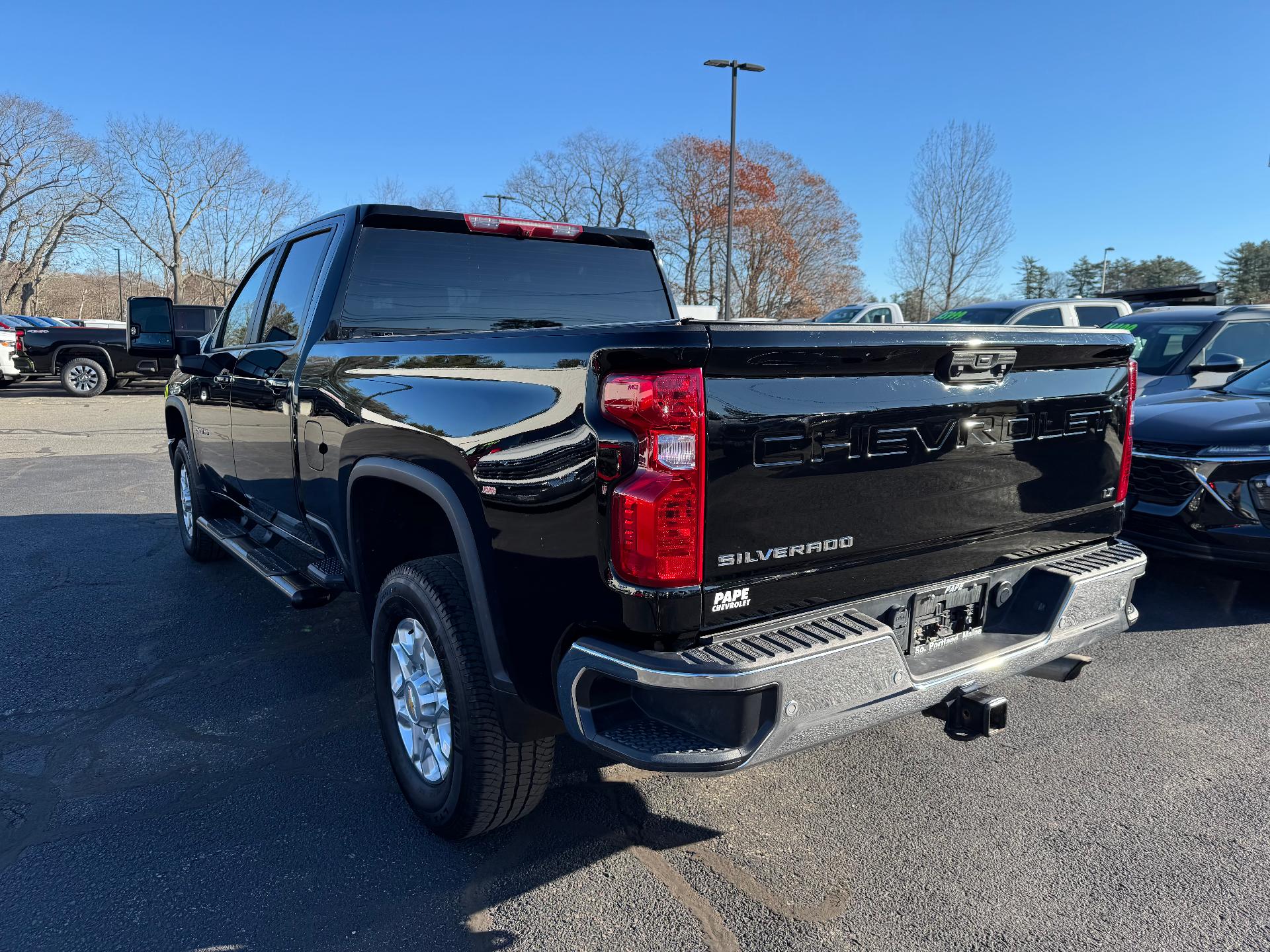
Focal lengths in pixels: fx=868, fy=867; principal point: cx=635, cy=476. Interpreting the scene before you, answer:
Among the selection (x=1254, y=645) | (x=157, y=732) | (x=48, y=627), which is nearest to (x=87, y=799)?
(x=157, y=732)

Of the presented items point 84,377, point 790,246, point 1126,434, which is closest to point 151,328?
point 1126,434

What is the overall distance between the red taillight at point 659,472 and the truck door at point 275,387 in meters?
2.19

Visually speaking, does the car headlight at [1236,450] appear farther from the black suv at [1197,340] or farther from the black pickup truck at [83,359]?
the black pickup truck at [83,359]

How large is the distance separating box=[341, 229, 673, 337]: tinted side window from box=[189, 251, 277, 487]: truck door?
44.4 inches

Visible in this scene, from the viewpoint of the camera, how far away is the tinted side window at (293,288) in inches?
152

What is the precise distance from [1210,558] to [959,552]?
119 inches

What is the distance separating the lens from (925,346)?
2.34 meters

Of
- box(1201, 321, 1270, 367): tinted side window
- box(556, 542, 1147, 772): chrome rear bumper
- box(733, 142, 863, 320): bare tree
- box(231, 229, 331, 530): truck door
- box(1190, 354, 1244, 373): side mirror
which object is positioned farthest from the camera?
box(733, 142, 863, 320): bare tree

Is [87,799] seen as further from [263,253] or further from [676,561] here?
[263,253]

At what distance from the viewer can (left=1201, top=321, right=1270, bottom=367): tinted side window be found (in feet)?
27.4

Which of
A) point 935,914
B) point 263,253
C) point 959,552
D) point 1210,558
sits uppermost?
point 263,253

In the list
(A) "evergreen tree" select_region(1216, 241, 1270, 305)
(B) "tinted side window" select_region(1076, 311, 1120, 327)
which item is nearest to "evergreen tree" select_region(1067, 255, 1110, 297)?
(A) "evergreen tree" select_region(1216, 241, 1270, 305)

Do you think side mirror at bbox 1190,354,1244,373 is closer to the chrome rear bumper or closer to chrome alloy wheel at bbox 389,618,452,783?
the chrome rear bumper

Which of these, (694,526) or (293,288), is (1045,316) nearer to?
(293,288)
